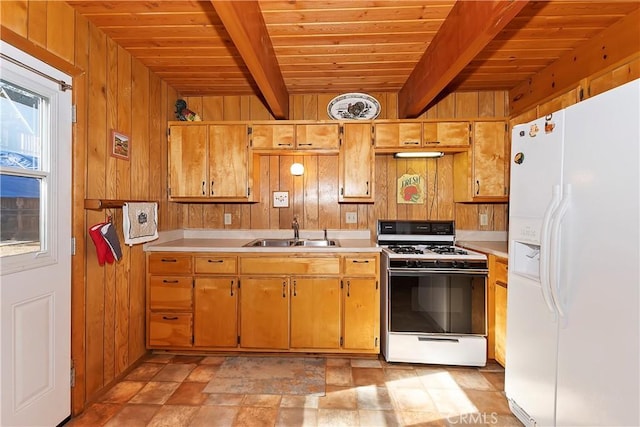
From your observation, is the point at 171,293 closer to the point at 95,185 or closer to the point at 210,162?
the point at 95,185

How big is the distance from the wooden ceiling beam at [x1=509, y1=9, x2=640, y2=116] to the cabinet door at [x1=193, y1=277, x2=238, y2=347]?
2.97 meters

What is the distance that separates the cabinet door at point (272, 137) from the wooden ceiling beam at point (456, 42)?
1123 millimetres

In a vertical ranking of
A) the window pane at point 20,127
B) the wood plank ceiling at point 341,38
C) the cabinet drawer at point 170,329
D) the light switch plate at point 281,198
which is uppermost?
the wood plank ceiling at point 341,38

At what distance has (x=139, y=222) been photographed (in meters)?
2.28

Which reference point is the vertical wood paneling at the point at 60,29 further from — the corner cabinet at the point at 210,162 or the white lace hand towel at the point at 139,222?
the corner cabinet at the point at 210,162

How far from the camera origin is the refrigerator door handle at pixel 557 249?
137 centimetres

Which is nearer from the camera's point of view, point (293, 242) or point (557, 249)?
point (557, 249)

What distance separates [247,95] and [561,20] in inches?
100

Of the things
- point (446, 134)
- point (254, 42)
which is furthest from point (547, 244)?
point (254, 42)

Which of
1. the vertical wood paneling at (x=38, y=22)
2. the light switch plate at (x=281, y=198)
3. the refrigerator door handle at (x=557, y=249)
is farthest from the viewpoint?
the light switch plate at (x=281, y=198)

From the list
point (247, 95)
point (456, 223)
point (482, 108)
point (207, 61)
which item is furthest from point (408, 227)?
point (207, 61)

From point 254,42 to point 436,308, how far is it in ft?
7.38

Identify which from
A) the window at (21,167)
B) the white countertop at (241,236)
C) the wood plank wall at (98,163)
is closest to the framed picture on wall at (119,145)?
the wood plank wall at (98,163)

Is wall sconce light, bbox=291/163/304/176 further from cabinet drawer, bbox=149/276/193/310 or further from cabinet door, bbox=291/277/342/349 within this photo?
cabinet drawer, bbox=149/276/193/310
